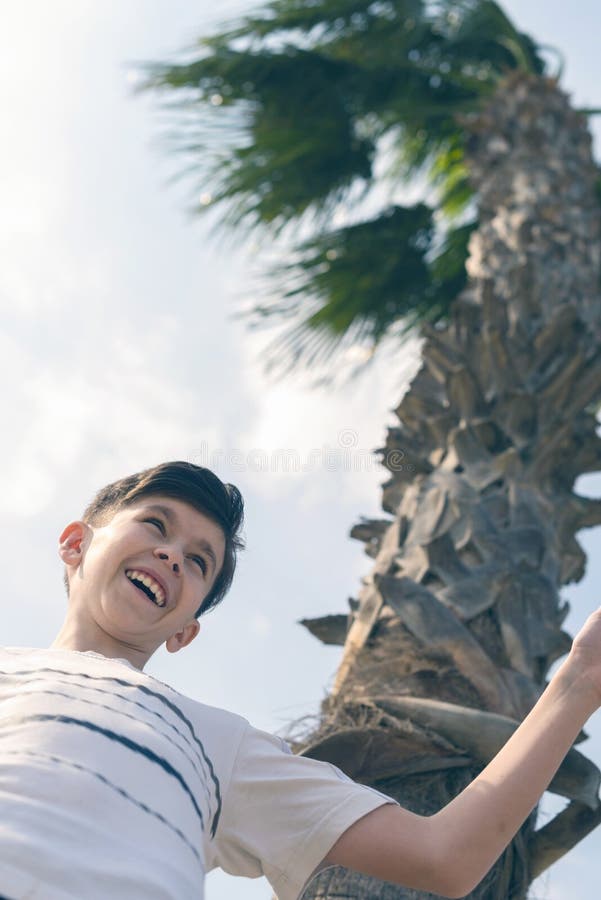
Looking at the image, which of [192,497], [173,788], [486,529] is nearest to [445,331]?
[486,529]

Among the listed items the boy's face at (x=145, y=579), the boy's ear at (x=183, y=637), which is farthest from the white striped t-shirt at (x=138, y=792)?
the boy's ear at (x=183, y=637)

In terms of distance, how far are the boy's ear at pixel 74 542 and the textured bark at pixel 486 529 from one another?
0.61 meters

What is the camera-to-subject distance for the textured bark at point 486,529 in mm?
2082

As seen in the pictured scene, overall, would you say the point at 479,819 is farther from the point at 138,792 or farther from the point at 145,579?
the point at 145,579

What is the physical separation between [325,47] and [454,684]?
400 centimetres

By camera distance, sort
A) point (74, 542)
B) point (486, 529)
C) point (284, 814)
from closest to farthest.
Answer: point (284, 814) < point (74, 542) < point (486, 529)

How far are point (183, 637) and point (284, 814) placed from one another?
0.51 meters

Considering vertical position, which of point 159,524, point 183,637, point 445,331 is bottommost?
point 183,637

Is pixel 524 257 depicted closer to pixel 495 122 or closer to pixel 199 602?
pixel 495 122

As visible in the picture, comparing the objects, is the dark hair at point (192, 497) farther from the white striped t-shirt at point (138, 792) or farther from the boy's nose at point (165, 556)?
the white striped t-shirt at point (138, 792)

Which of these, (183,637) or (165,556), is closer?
(165,556)

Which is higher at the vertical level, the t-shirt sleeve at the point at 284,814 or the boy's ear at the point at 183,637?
the boy's ear at the point at 183,637

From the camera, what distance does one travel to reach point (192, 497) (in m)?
1.93

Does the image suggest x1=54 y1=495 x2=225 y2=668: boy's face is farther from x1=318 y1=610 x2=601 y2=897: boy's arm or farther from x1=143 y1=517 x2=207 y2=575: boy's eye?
x1=318 y1=610 x2=601 y2=897: boy's arm
